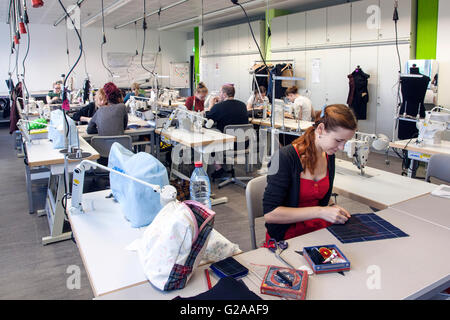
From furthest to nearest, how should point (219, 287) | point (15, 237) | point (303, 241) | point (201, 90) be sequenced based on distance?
point (201, 90) → point (15, 237) → point (303, 241) → point (219, 287)

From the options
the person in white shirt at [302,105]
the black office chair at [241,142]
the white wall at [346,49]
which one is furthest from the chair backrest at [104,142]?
the white wall at [346,49]

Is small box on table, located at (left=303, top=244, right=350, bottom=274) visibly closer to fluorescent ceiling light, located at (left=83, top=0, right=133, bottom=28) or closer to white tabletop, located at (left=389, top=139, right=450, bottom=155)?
white tabletop, located at (left=389, top=139, right=450, bottom=155)

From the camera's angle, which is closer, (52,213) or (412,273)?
(412,273)

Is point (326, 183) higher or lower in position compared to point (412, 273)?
higher

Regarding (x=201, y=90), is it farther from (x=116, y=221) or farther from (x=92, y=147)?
(x=116, y=221)

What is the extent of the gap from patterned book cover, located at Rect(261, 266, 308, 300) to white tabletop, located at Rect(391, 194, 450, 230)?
90 centimetres

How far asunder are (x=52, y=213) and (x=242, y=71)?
7182 mm

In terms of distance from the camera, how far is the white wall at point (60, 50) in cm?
1055

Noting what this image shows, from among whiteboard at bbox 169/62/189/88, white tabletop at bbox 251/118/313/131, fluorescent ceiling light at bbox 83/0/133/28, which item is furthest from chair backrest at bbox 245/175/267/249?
whiteboard at bbox 169/62/189/88

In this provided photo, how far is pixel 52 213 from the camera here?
128 inches

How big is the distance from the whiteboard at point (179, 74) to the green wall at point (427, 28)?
844 cm

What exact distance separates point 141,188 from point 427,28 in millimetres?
5534
